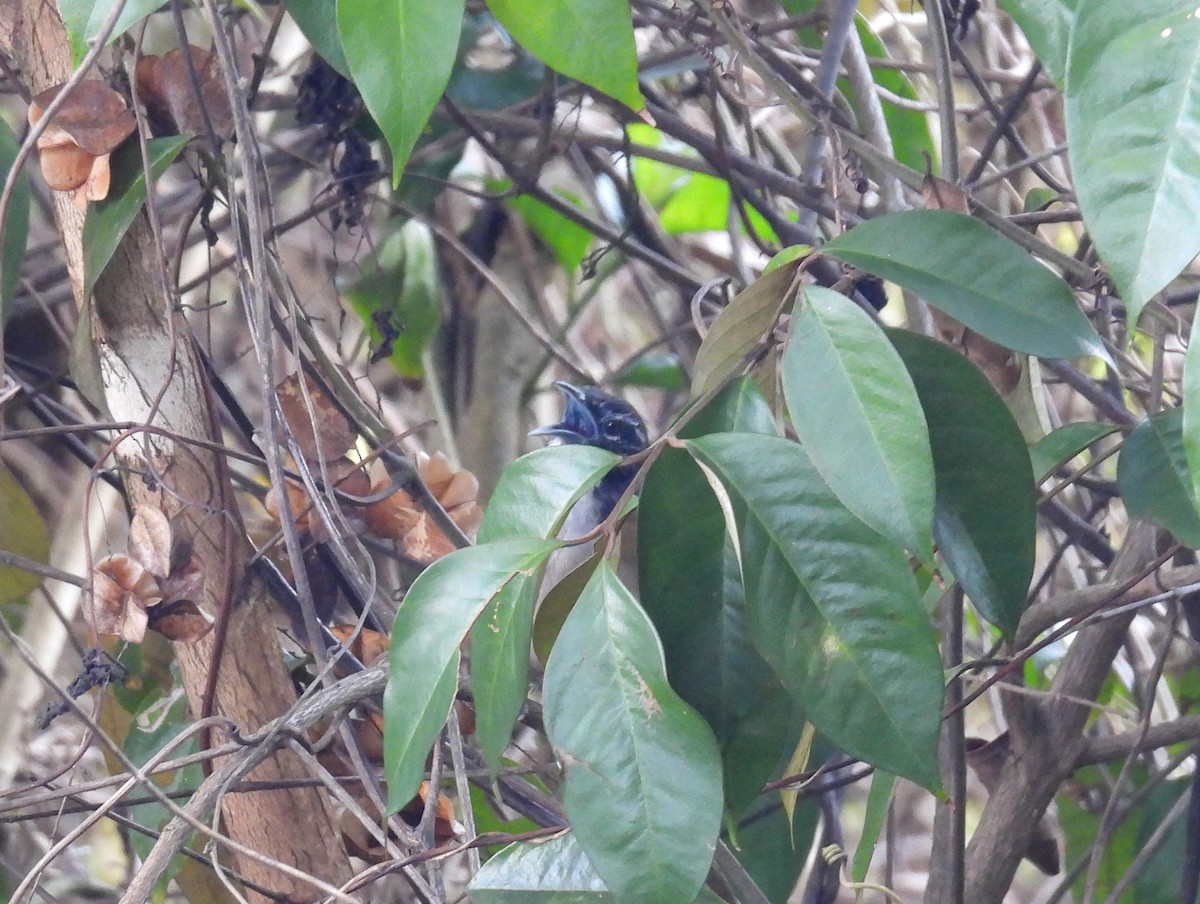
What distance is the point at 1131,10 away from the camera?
3.12ft

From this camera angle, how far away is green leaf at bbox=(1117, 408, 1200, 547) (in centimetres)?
128

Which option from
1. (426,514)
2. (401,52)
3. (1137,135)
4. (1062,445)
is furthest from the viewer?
(426,514)

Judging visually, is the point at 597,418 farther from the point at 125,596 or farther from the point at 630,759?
the point at 630,759

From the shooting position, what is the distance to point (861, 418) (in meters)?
1.00

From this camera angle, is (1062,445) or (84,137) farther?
(84,137)

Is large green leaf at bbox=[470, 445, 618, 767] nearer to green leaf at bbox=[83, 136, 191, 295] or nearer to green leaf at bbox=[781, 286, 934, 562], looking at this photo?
green leaf at bbox=[781, 286, 934, 562]

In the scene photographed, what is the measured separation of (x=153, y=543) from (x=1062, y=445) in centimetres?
117

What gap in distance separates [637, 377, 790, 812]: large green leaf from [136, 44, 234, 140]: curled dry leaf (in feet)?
3.27

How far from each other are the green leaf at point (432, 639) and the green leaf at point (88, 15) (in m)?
0.68

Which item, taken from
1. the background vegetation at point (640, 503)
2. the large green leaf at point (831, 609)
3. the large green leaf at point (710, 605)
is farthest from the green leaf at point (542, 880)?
the large green leaf at point (831, 609)

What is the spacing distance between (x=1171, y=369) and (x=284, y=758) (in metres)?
2.19

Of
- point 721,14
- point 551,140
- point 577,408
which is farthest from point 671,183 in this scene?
point 721,14

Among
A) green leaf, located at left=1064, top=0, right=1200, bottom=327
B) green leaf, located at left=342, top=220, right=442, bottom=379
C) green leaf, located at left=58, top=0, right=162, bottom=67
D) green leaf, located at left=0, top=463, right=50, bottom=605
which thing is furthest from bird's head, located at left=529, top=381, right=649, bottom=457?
green leaf, located at left=1064, top=0, right=1200, bottom=327

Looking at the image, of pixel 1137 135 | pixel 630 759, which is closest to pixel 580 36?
pixel 1137 135
